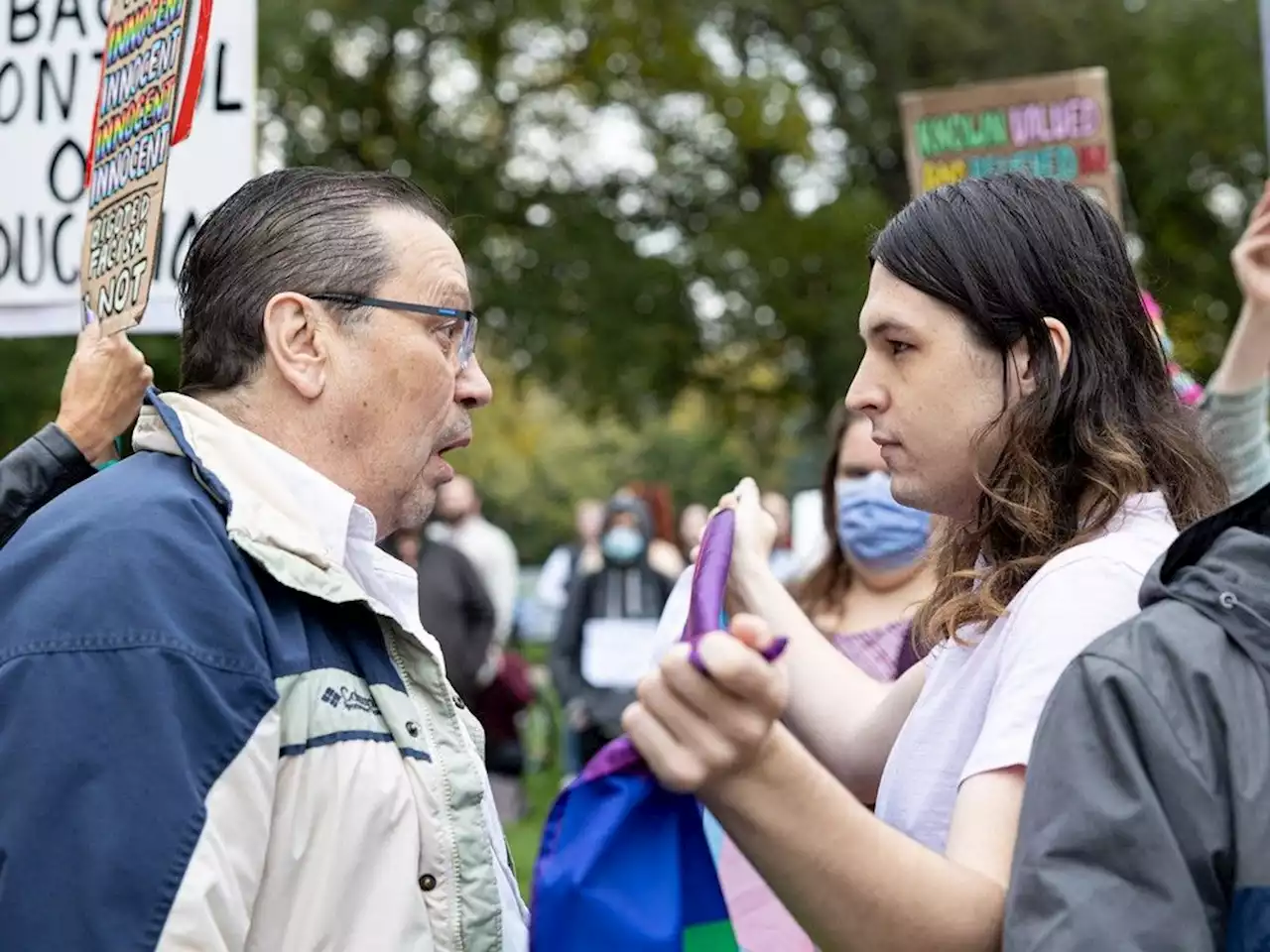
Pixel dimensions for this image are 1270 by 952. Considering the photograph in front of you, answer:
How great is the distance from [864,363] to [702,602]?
26.4 inches

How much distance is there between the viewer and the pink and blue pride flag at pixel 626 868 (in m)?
1.73

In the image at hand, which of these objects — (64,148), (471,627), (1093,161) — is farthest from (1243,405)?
(471,627)

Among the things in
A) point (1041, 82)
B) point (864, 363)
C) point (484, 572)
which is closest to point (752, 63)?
point (484, 572)

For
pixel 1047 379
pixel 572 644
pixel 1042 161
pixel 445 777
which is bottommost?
pixel 572 644

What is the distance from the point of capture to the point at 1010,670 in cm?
190

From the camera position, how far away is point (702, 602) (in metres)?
1.64

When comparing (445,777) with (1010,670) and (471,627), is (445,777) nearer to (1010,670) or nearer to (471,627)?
(1010,670)

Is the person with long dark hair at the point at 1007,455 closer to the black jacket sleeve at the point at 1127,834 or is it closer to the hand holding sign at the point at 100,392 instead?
the black jacket sleeve at the point at 1127,834

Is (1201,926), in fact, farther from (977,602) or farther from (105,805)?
(105,805)

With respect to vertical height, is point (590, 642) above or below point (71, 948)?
below

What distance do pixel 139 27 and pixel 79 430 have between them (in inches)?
30.6

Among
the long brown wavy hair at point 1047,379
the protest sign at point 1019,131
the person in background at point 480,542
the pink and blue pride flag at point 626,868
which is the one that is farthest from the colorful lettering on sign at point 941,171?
the person in background at point 480,542

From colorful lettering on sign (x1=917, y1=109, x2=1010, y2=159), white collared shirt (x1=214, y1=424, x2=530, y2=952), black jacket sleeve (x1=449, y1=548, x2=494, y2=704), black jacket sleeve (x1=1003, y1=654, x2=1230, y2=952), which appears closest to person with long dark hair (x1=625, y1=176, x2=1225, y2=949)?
black jacket sleeve (x1=1003, y1=654, x2=1230, y2=952)

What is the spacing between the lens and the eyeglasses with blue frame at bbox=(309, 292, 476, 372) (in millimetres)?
2336
